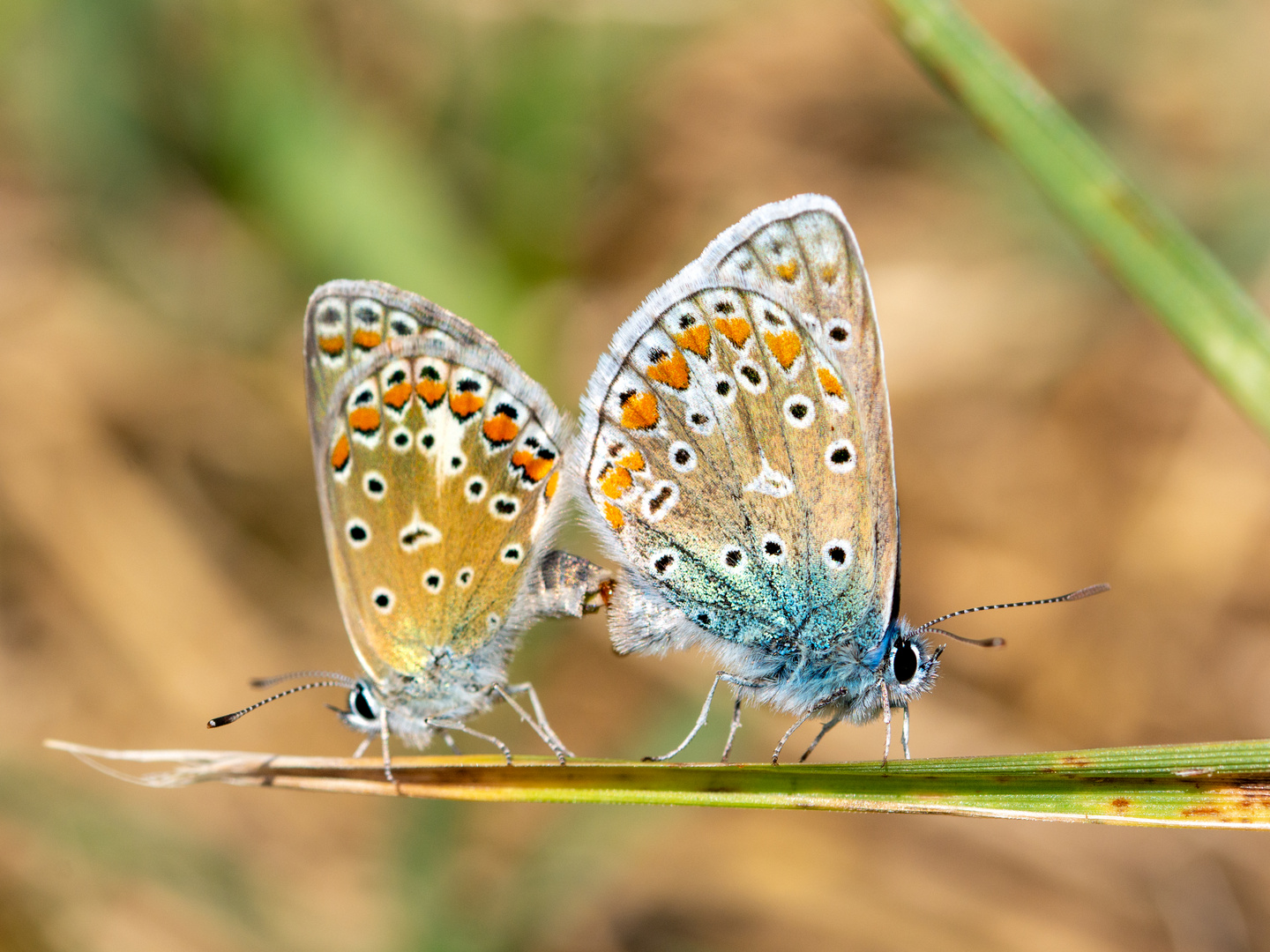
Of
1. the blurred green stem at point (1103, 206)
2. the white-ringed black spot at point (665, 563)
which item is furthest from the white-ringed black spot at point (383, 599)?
the blurred green stem at point (1103, 206)

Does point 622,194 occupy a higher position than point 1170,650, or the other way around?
point 622,194

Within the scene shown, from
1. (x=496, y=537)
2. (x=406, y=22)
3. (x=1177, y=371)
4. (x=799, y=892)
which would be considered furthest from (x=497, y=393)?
(x=1177, y=371)

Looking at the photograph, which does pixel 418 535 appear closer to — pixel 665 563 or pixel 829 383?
pixel 665 563

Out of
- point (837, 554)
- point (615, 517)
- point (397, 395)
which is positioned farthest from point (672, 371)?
point (397, 395)

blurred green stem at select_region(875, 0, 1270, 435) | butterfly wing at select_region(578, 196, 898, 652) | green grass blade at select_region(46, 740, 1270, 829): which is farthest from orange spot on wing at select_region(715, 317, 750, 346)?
green grass blade at select_region(46, 740, 1270, 829)

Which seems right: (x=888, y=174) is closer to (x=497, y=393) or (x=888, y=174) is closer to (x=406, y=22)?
(x=406, y=22)

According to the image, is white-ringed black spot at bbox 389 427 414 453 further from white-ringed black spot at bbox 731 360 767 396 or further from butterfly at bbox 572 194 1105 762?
white-ringed black spot at bbox 731 360 767 396
